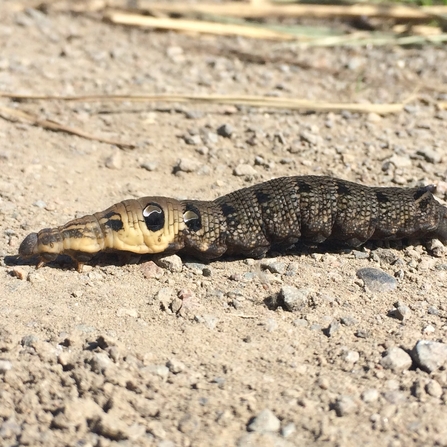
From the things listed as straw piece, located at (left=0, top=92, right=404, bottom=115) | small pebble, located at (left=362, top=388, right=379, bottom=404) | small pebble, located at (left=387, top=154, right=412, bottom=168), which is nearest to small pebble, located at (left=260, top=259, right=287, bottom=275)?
small pebble, located at (left=362, top=388, right=379, bottom=404)

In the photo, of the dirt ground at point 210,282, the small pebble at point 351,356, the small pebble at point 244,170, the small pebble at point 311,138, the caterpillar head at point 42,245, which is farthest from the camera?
the small pebble at point 311,138

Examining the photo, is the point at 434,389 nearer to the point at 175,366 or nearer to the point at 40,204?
the point at 175,366

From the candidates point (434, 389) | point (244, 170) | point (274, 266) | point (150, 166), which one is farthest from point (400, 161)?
point (434, 389)

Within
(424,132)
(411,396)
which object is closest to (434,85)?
(424,132)

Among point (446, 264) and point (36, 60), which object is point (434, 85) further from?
point (36, 60)

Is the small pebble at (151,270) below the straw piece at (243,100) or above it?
below

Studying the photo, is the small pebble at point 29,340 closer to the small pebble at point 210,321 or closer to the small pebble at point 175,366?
the small pebble at point 175,366

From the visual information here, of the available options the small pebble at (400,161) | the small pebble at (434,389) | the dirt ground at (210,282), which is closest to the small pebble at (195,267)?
the dirt ground at (210,282)

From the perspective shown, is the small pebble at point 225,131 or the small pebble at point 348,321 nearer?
the small pebble at point 348,321

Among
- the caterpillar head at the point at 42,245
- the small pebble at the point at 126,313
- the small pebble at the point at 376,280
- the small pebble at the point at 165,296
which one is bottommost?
the small pebble at the point at 126,313
